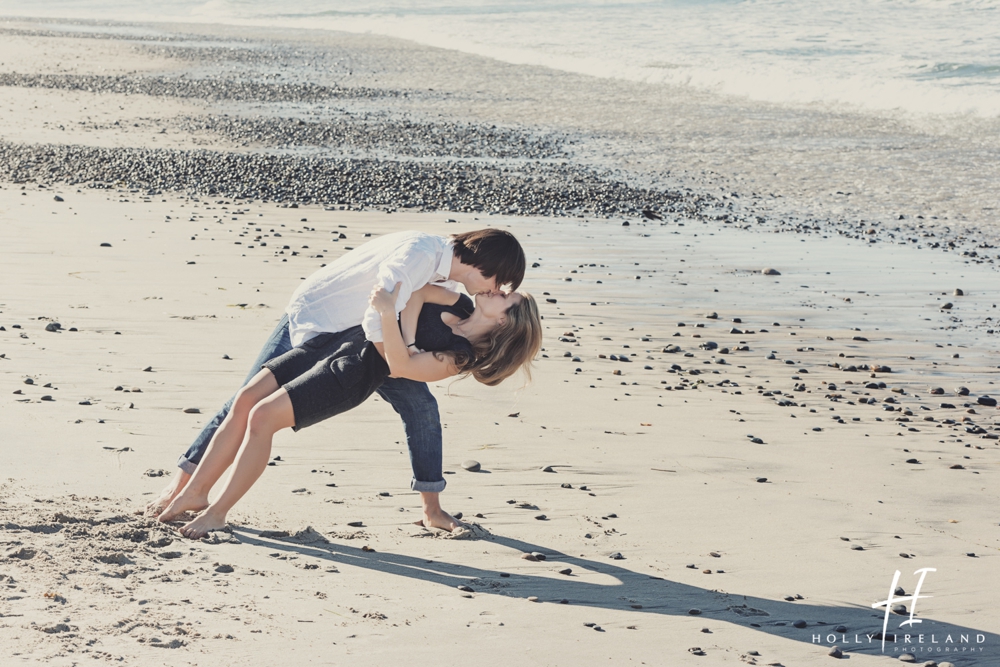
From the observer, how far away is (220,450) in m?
4.57

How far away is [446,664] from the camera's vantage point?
3.61m

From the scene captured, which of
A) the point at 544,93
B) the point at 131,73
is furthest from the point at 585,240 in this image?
the point at 131,73

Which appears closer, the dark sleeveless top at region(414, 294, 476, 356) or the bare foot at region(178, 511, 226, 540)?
the bare foot at region(178, 511, 226, 540)

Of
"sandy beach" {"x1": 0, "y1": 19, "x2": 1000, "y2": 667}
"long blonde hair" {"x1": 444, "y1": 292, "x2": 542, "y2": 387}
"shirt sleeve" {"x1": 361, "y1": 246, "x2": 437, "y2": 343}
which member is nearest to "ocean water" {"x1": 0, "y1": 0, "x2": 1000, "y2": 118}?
"sandy beach" {"x1": 0, "y1": 19, "x2": 1000, "y2": 667}

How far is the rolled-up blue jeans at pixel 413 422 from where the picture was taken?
4.76 meters

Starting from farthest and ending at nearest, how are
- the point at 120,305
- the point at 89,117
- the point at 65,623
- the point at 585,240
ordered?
the point at 89,117 < the point at 585,240 < the point at 120,305 < the point at 65,623

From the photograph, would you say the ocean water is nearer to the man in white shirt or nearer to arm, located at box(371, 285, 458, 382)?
the man in white shirt

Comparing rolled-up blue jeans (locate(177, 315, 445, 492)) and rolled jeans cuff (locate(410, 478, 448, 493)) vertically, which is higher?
rolled-up blue jeans (locate(177, 315, 445, 492))

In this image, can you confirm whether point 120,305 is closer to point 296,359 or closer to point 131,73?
point 296,359

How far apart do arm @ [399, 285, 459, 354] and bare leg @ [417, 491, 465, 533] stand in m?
0.71

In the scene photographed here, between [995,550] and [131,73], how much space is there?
91.8 feet

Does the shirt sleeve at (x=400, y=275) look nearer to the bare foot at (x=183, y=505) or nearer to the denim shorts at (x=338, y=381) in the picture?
the denim shorts at (x=338, y=381)

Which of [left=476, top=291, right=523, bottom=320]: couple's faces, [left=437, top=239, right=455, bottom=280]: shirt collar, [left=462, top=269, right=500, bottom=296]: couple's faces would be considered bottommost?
[left=476, top=291, right=523, bottom=320]: couple's faces

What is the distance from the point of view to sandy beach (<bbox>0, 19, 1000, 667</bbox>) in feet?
13.0
